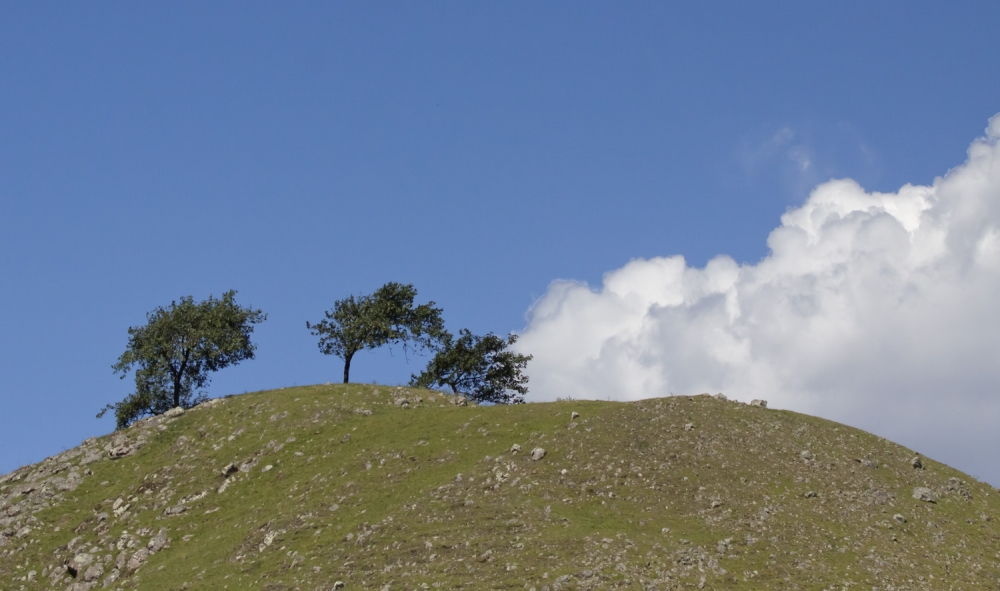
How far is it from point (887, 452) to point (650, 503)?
16.8m

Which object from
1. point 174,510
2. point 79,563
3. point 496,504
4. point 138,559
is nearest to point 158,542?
point 138,559

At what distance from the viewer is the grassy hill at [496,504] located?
42.7 meters

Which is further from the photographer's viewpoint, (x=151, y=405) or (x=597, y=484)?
(x=151, y=405)

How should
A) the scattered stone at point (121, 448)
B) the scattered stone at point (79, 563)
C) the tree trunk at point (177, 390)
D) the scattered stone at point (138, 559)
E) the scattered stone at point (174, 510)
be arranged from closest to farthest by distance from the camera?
1. the scattered stone at point (138, 559)
2. the scattered stone at point (79, 563)
3. the scattered stone at point (174, 510)
4. the scattered stone at point (121, 448)
5. the tree trunk at point (177, 390)

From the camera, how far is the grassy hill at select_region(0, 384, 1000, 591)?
42.7 m

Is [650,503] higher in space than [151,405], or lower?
lower

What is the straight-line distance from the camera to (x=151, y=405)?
82875 mm

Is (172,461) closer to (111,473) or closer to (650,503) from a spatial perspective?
(111,473)

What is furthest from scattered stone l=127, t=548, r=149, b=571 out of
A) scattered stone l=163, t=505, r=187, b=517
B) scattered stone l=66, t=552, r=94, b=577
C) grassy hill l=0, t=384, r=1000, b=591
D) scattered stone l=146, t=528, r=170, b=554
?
scattered stone l=163, t=505, r=187, b=517

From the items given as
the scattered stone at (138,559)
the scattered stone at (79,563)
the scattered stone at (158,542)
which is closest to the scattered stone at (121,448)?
the scattered stone at (79,563)

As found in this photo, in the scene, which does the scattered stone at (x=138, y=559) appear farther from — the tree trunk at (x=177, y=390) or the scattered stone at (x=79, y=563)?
the tree trunk at (x=177, y=390)

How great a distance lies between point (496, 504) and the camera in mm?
48625

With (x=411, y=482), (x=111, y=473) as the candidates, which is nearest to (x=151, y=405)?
(x=111, y=473)

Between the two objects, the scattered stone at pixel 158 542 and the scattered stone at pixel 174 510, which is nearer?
the scattered stone at pixel 158 542
